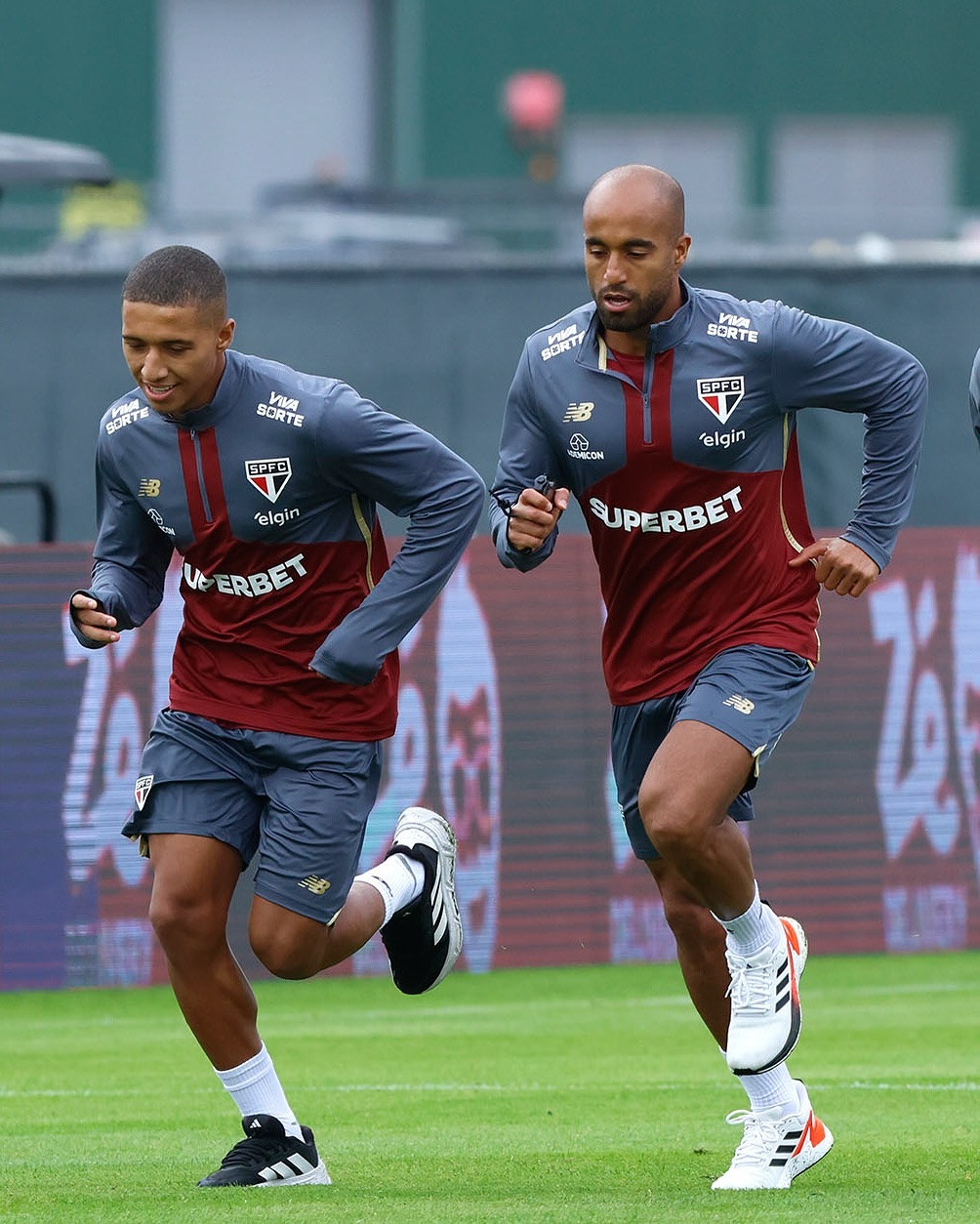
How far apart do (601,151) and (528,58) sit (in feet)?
5.42

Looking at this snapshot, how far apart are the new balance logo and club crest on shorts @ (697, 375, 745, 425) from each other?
1574mm

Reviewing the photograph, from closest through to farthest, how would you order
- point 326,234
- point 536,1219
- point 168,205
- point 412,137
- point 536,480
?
point 536,1219 → point 536,480 → point 326,234 → point 168,205 → point 412,137

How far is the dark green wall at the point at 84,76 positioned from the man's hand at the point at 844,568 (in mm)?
27500

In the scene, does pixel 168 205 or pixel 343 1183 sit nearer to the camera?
pixel 343 1183

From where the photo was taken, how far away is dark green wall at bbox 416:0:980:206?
34312mm

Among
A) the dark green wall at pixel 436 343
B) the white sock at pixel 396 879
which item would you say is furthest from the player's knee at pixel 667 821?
the dark green wall at pixel 436 343

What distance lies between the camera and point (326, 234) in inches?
782

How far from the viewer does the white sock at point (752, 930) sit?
6.17 m

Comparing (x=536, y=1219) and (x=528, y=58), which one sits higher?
(x=528, y=58)

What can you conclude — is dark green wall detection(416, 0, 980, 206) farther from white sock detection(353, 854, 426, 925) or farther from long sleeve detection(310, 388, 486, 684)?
long sleeve detection(310, 388, 486, 684)

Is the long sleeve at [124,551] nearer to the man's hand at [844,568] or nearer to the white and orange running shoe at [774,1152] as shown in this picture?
the man's hand at [844,568]

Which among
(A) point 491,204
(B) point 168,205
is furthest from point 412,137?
(A) point 491,204

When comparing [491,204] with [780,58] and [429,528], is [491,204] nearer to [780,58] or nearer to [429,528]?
[780,58]

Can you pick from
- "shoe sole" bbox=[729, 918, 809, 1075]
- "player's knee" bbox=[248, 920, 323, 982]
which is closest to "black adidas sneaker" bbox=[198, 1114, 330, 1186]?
"player's knee" bbox=[248, 920, 323, 982]
